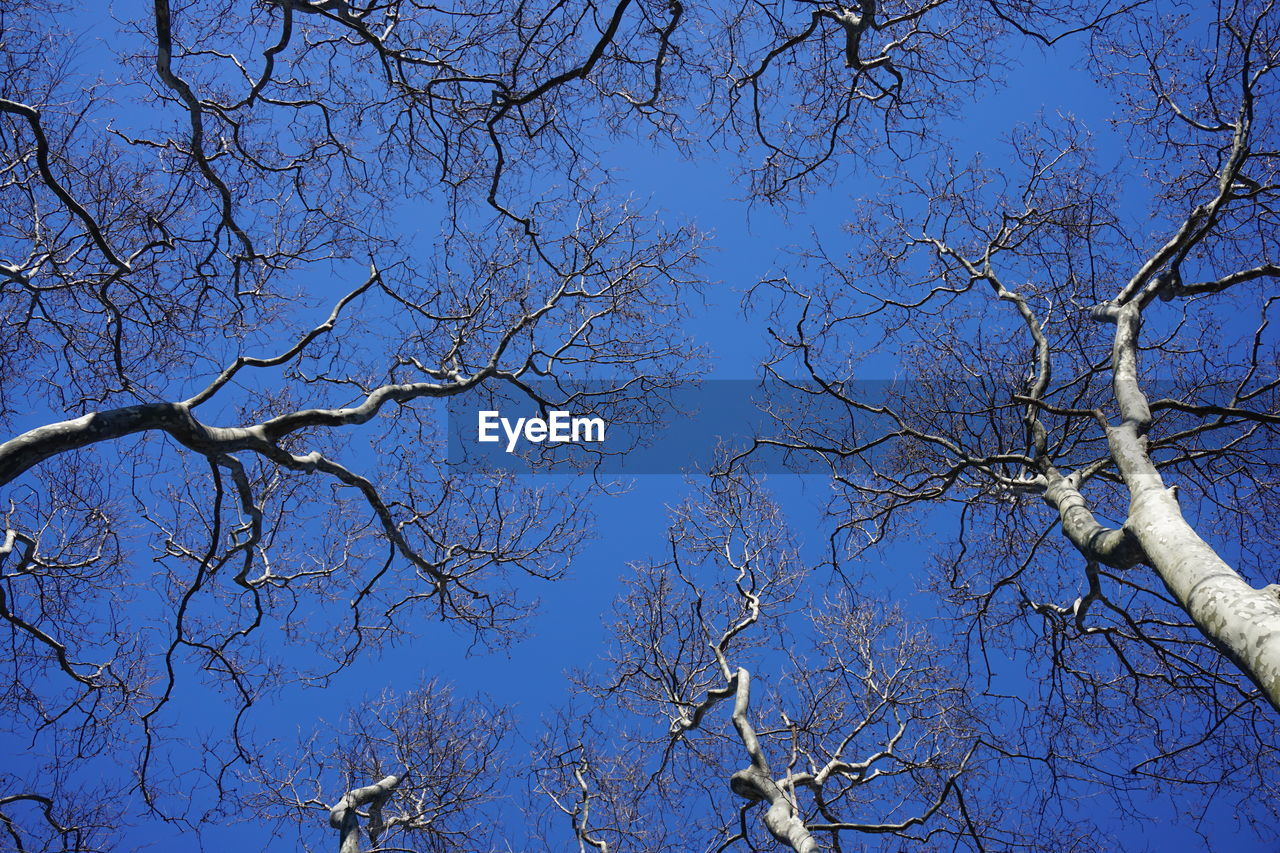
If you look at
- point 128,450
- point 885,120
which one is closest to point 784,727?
point 885,120

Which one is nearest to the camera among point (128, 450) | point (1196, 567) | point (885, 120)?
point (1196, 567)

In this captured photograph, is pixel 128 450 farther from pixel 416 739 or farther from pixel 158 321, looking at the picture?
pixel 416 739

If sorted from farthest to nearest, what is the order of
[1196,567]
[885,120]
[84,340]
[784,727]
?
[784,727] < [84,340] < [885,120] < [1196,567]

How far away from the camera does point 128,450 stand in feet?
21.7

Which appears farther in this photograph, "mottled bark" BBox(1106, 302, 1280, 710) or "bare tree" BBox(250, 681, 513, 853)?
"bare tree" BBox(250, 681, 513, 853)

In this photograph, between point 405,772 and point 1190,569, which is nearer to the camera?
point 1190,569

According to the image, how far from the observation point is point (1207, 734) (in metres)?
5.67

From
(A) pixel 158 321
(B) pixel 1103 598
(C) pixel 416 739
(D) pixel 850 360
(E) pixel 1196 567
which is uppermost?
(A) pixel 158 321

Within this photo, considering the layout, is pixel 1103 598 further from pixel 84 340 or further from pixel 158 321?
pixel 84 340

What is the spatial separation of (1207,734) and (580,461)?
17.9 ft

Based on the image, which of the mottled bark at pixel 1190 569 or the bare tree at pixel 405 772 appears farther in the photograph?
the bare tree at pixel 405 772

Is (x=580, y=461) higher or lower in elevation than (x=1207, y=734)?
higher

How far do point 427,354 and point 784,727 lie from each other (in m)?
5.74

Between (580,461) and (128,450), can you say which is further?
(580,461)
